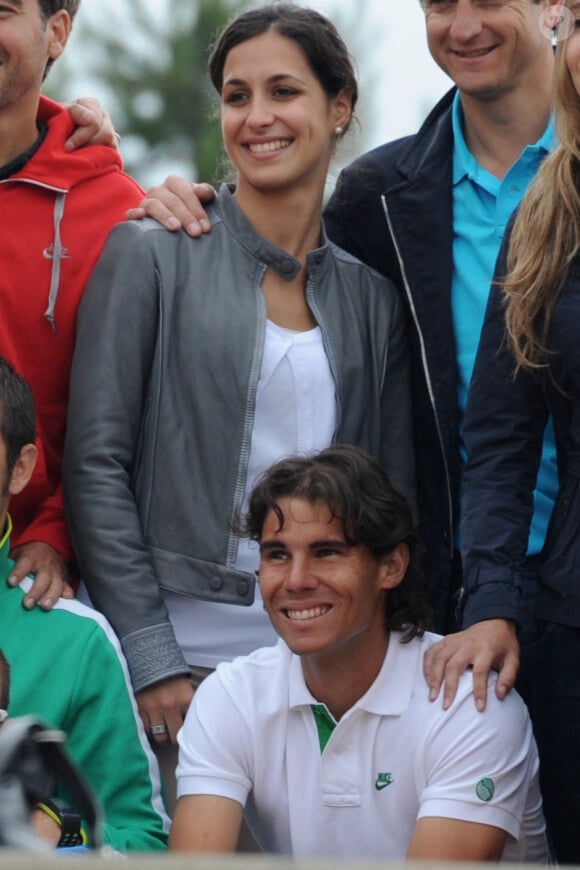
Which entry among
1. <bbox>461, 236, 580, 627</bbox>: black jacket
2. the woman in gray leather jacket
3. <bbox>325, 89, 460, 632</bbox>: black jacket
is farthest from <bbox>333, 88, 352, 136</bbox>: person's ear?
<bbox>461, 236, 580, 627</bbox>: black jacket

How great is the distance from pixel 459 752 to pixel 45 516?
105 cm

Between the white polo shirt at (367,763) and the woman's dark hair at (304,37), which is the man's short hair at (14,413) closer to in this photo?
the white polo shirt at (367,763)

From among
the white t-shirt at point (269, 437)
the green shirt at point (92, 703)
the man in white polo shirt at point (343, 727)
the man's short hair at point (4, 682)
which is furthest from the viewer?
the white t-shirt at point (269, 437)

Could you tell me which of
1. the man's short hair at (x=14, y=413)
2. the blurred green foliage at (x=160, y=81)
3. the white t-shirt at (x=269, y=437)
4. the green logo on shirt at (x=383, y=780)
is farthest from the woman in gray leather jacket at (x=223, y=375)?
the blurred green foliage at (x=160, y=81)

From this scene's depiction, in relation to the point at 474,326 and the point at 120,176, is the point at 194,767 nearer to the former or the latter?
the point at 474,326

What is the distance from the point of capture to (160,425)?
3.33 metres

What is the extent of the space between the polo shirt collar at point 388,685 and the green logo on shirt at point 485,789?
19 cm

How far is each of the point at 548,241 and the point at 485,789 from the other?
99cm

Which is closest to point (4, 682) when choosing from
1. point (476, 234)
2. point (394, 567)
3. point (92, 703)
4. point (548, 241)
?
point (92, 703)

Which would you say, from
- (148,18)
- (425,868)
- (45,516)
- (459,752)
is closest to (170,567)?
(45,516)

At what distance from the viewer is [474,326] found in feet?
11.7

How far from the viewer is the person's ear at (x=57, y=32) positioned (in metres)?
3.71

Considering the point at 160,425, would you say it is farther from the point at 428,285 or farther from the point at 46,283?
the point at 428,285

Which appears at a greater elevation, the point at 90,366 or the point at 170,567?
the point at 90,366
